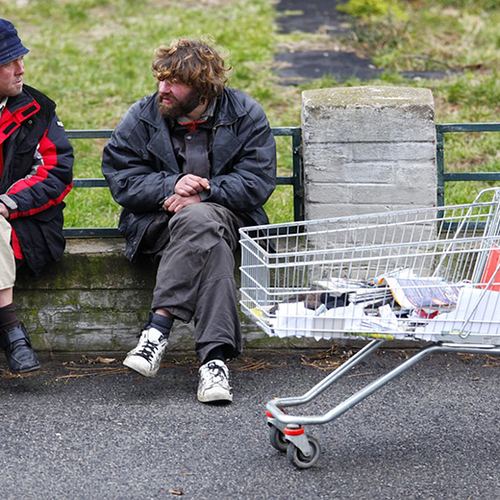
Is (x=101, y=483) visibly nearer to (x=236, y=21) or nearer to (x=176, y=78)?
(x=176, y=78)

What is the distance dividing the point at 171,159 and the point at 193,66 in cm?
46

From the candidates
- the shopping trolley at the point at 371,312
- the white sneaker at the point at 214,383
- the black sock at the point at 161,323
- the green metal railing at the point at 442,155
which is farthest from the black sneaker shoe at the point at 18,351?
the green metal railing at the point at 442,155

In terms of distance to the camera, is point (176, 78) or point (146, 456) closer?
point (146, 456)

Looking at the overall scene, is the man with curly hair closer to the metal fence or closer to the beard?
the beard

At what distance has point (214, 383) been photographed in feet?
13.4

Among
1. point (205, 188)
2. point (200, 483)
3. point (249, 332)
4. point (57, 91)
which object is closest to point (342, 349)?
point (249, 332)

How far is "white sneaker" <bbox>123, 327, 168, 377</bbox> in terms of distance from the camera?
4016 mm

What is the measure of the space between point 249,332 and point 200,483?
135 cm

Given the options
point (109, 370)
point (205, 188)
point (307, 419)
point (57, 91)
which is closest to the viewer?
point (307, 419)

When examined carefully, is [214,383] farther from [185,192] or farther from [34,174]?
[34,174]

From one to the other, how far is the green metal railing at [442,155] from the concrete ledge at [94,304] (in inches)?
41.6

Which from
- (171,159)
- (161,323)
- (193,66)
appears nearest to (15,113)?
(171,159)

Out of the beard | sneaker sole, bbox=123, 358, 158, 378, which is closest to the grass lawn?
the beard

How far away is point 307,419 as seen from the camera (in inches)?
134
